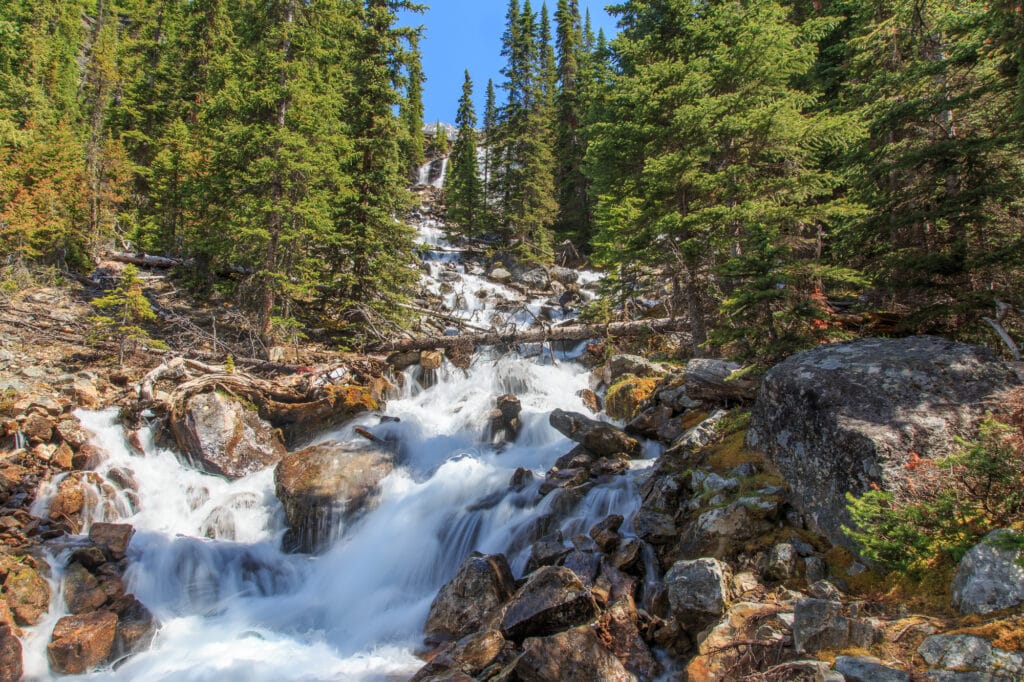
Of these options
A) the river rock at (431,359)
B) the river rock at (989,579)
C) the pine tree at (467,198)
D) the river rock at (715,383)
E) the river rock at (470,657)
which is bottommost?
the river rock at (470,657)

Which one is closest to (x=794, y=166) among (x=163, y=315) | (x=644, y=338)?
(x=644, y=338)

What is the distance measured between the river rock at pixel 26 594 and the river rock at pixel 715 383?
11.6m

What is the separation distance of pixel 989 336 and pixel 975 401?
2.50 metres

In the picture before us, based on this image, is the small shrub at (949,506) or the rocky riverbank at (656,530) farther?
the rocky riverbank at (656,530)

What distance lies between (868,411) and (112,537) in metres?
12.4

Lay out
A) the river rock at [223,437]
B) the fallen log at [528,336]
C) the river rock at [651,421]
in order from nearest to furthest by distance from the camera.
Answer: the river rock at [651,421], the river rock at [223,437], the fallen log at [528,336]

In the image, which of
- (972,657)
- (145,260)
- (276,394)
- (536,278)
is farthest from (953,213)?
(145,260)

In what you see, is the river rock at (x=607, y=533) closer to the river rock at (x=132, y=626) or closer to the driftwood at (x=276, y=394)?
the river rock at (x=132, y=626)

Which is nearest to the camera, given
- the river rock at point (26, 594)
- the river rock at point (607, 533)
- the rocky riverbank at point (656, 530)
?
the rocky riverbank at point (656, 530)

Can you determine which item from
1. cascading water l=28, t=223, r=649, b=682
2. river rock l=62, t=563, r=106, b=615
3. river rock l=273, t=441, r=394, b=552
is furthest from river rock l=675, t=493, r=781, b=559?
river rock l=62, t=563, r=106, b=615

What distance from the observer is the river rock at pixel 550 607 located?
6.42 m

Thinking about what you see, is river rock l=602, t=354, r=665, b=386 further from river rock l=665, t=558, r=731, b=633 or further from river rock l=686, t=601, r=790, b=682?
river rock l=686, t=601, r=790, b=682

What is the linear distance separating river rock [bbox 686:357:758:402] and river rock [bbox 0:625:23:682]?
37.9ft

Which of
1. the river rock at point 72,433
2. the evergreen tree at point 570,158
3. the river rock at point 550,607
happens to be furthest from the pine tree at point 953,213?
the evergreen tree at point 570,158
